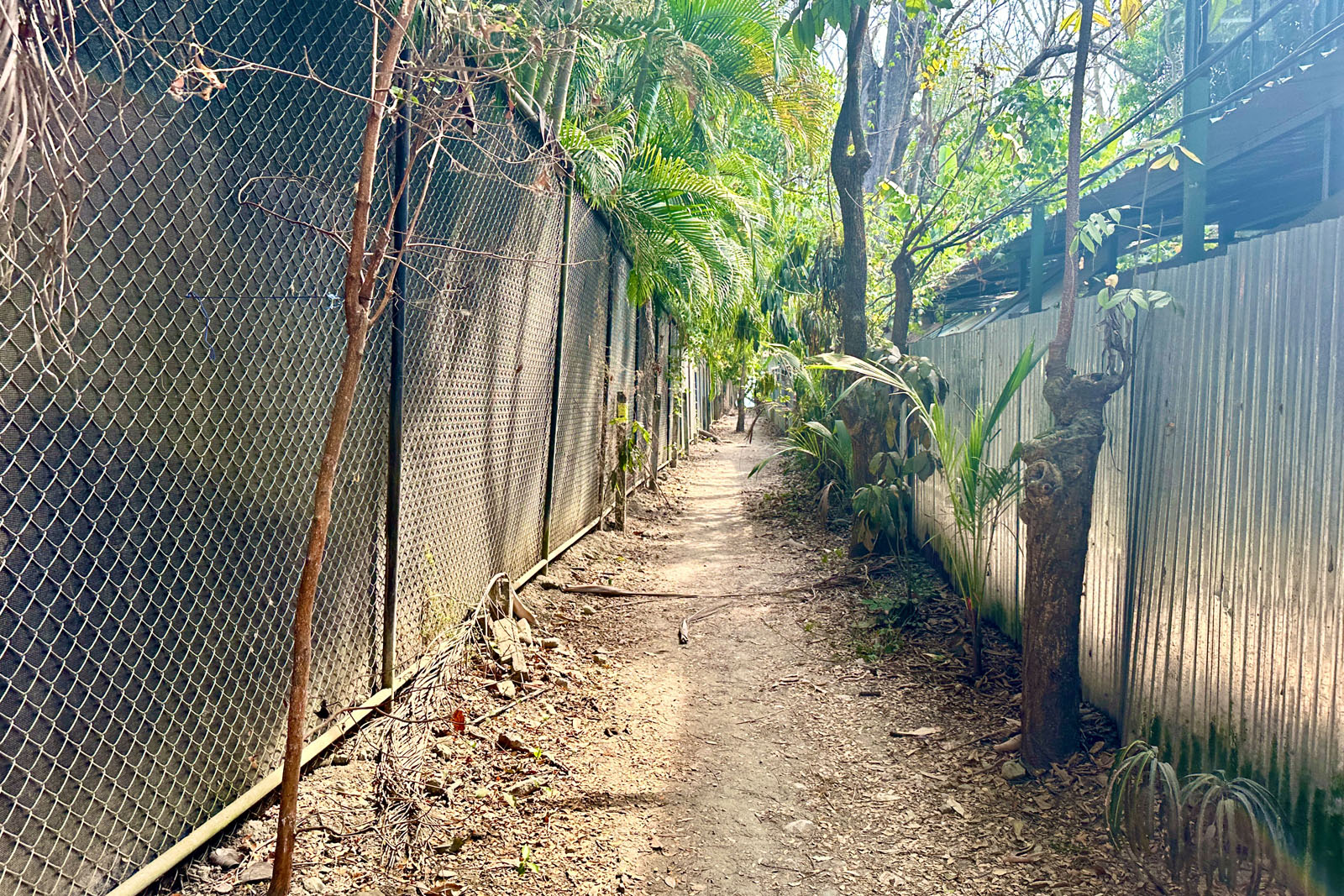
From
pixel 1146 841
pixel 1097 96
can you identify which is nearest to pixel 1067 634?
pixel 1146 841

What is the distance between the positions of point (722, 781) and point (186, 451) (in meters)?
2.31

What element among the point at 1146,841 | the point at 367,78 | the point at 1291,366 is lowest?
the point at 1146,841

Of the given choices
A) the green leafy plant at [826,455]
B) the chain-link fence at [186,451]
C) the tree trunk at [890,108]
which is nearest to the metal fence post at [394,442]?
the chain-link fence at [186,451]

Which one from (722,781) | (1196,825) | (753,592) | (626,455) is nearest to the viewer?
(1196,825)

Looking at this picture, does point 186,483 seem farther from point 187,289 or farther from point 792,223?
point 792,223

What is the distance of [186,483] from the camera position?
2086mm

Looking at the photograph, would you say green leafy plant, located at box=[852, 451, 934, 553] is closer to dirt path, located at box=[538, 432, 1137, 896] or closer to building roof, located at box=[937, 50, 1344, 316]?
dirt path, located at box=[538, 432, 1137, 896]

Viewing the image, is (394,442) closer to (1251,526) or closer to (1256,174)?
(1251,526)

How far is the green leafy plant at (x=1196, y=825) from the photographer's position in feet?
7.09

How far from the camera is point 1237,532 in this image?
8.09 feet

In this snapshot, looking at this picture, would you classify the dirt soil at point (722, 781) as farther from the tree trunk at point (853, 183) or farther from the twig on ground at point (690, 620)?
the tree trunk at point (853, 183)

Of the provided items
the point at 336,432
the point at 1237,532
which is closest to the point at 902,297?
the point at 1237,532

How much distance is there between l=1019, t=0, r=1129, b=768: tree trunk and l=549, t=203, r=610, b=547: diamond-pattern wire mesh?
3.44 meters

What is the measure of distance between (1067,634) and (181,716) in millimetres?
3000
